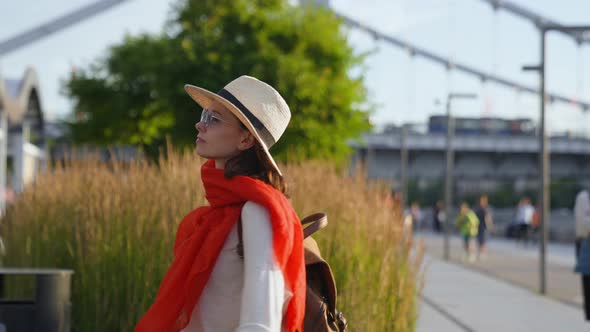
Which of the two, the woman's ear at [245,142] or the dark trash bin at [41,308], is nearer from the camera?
the woman's ear at [245,142]

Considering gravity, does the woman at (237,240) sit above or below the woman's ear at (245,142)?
below

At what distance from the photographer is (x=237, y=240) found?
2582 millimetres

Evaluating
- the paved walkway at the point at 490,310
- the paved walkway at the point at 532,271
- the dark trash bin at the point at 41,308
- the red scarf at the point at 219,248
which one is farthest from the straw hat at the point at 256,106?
the paved walkway at the point at 532,271

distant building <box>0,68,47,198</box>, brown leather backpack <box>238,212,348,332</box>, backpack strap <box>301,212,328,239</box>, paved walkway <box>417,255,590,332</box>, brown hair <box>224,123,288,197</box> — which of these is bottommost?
paved walkway <box>417,255,590,332</box>

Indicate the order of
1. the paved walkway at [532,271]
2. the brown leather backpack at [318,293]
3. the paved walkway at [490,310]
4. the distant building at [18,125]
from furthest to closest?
the distant building at [18,125] → the paved walkway at [532,271] → the paved walkway at [490,310] → the brown leather backpack at [318,293]

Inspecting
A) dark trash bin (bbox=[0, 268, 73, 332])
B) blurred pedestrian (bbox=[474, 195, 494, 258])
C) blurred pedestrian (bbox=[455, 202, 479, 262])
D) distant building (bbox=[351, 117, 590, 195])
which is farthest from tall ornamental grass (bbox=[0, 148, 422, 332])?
distant building (bbox=[351, 117, 590, 195])

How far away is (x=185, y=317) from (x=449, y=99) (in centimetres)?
2786

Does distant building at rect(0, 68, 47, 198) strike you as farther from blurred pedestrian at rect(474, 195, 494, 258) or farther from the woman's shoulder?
the woman's shoulder

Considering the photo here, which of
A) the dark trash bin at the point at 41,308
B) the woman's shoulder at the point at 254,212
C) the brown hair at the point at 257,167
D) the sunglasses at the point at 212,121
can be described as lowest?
the dark trash bin at the point at 41,308

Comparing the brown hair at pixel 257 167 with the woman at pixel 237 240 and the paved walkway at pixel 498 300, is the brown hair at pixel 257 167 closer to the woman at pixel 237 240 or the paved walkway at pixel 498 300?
the woman at pixel 237 240

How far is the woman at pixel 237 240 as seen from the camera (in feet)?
8.00

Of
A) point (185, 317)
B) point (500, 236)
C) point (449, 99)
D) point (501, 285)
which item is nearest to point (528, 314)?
point (501, 285)

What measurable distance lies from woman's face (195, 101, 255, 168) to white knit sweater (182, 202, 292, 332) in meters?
0.21

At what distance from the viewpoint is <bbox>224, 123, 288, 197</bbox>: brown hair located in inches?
104
